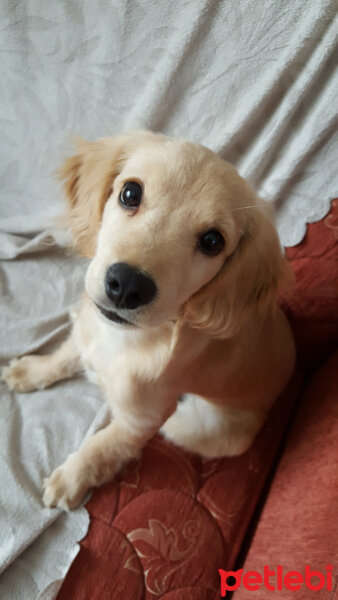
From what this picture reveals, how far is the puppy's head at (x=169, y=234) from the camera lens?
771 millimetres

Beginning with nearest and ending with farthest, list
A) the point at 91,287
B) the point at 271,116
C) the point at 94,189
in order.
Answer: the point at 91,287
the point at 94,189
the point at 271,116

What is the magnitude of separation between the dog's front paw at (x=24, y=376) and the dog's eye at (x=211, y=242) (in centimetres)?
81

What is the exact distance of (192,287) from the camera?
893 mm

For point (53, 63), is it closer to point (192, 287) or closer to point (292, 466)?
point (192, 287)

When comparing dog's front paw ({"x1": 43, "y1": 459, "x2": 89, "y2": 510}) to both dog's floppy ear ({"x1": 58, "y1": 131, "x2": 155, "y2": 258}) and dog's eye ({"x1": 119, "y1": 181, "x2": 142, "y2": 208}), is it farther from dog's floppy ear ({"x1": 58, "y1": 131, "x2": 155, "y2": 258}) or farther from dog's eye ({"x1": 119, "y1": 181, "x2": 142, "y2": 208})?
dog's eye ({"x1": 119, "y1": 181, "x2": 142, "y2": 208})

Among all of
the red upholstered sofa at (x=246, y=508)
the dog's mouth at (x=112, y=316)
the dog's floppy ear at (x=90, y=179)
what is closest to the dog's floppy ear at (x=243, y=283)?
the dog's mouth at (x=112, y=316)

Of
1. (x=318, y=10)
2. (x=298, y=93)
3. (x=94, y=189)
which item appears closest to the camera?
(x=94, y=189)

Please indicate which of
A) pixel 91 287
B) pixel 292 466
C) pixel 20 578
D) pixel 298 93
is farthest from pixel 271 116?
pixel 20 578

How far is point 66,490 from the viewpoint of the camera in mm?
1162

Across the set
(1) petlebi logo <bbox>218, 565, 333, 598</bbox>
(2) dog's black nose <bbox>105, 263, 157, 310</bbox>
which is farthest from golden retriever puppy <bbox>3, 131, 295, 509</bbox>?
(1) petlebi logo <bbox>218, 565, 333, 598</bbox>

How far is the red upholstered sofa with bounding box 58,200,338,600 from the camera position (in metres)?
1.04

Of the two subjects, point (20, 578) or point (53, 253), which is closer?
point (20, 578)

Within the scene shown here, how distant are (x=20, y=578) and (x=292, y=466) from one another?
2.70 feet

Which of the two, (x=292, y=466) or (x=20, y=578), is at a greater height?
(x=292, y=466)
